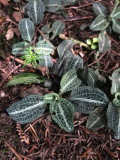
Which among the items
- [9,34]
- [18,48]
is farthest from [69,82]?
[9,34]

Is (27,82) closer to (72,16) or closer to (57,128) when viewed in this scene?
(57,128)

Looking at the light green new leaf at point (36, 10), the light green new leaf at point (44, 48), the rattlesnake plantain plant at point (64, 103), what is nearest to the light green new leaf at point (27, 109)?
the rattlesnake plantain plant at point (64, 103)

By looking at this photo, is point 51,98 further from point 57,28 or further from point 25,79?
point 57,28

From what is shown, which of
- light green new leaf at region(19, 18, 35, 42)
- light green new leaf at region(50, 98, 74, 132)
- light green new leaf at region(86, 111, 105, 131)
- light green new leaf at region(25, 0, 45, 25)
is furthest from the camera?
light green new leaf at region(25, 0, 45, 25)

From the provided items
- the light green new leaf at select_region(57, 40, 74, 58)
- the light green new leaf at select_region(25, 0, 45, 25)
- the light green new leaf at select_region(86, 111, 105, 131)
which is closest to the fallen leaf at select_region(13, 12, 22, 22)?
the light green new leaf at select_region(25, 0, 45, 25)

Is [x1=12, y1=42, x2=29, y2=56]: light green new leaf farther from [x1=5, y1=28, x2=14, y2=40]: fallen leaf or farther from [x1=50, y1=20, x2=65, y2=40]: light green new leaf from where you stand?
[x1=50, y1=20, x2=65, y2=40]: light green new leaf

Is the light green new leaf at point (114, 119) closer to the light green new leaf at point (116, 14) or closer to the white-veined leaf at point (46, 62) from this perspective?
the white-veined leaf at point (46, 62)
